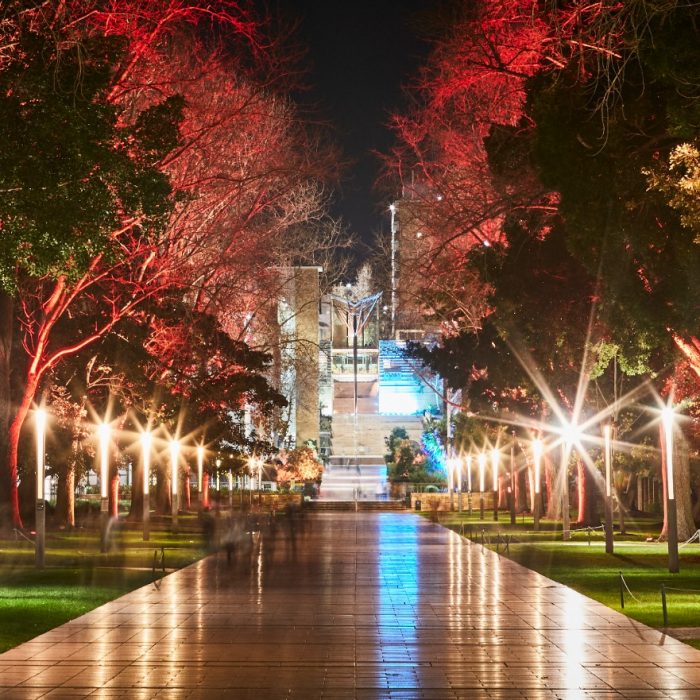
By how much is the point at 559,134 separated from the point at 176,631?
9.65 metres

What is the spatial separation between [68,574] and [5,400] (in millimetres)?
6198

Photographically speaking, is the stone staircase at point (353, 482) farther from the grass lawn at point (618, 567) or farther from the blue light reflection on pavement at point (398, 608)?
the blue light reflection on pavement at point (398, 608)

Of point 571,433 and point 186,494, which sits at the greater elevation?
point 571,433

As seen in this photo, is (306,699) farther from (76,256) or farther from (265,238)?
(265,238)

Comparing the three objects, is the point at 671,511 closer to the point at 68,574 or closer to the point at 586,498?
the point at 68,574

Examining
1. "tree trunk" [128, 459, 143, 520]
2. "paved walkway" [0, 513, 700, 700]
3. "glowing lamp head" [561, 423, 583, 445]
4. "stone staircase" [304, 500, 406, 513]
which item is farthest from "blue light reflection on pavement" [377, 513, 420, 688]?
"stone staircase" [304, 500, 406, 513]

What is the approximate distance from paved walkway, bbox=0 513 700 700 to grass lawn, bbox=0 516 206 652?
0.54 m

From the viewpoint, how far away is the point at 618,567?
27141 millimetres

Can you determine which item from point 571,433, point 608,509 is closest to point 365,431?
point 571,433

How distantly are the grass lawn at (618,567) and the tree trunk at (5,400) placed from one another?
12.1 m

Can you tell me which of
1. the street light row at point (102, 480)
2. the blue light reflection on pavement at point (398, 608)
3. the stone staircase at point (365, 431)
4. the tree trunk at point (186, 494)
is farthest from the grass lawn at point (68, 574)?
the stone staircase at point (365, 431)

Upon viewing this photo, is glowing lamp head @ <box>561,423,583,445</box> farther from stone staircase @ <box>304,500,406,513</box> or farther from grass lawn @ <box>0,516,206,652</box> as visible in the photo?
stone staircase @ <box>304,500,406,513</box>

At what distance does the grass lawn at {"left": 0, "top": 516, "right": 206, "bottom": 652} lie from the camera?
1760cm

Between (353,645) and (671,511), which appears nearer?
(353,645)
